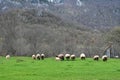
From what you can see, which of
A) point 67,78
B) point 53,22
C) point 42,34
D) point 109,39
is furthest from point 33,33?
point 67,78

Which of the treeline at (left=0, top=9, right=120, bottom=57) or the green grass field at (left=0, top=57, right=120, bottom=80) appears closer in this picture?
the green grass field at (left=0, top=57, right=120, bottom=80)

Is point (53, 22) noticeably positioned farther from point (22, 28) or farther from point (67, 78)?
point (67, 78)

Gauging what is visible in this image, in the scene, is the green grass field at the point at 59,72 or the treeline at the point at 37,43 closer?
the green grass field at the point at 59,72

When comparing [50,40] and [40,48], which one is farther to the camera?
[50,40]

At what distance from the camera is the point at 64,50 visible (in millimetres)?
77250

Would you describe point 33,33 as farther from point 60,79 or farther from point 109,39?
point 60,79

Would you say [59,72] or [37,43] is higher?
[59,72]

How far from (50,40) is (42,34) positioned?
14.1 ft

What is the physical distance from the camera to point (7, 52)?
72750mm

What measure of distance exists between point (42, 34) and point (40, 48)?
19.8 meters

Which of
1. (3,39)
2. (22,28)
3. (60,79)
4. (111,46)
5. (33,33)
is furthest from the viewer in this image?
(22,28)

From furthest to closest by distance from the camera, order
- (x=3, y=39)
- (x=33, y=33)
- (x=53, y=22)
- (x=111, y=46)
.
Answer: (x=53, y=22), (x=33, y=33), (x=3, y=39), (x=111, y=46)

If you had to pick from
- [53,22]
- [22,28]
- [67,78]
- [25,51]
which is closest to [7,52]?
[25,51]

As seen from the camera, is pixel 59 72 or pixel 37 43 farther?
pixel 37 43
